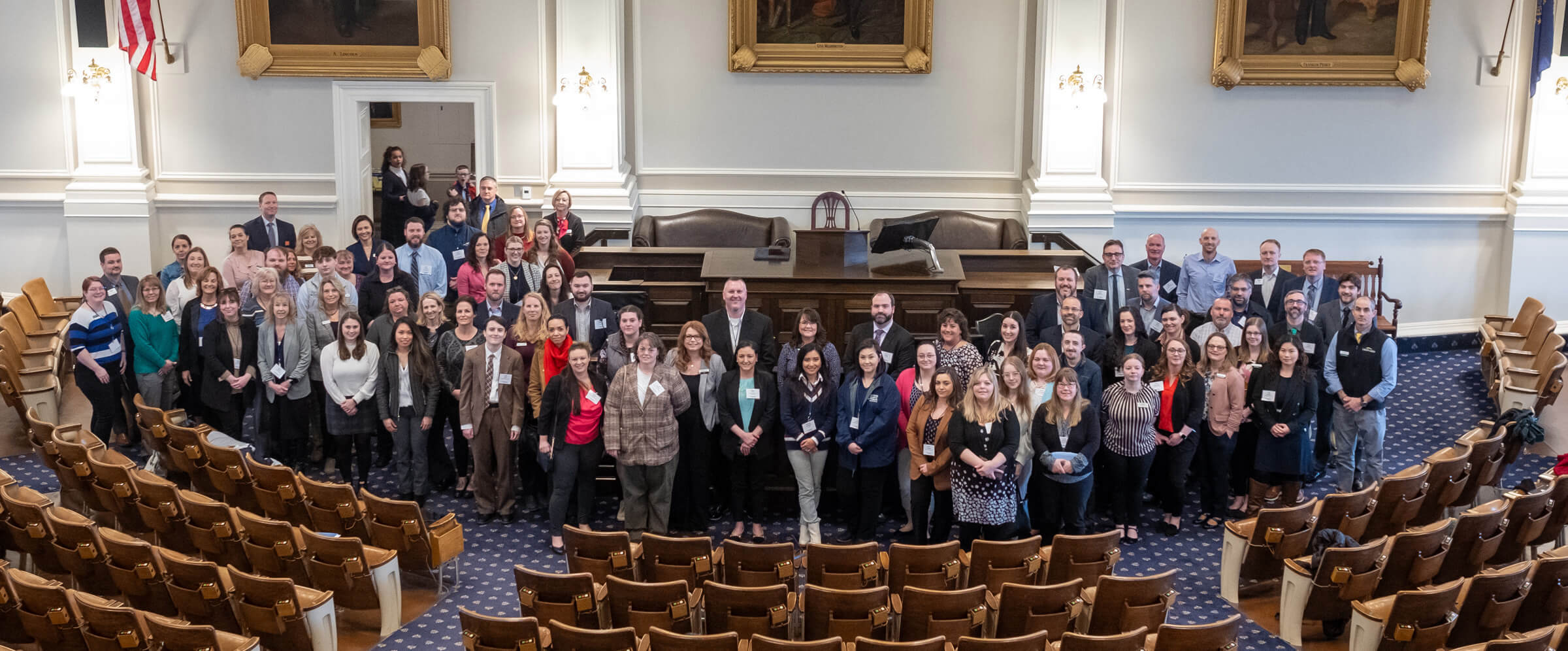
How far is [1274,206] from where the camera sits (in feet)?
42.9

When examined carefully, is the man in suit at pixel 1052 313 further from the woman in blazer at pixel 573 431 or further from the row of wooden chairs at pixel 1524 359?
the row of wooden chairs at pixel 1524 359

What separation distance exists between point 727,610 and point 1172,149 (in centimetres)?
807

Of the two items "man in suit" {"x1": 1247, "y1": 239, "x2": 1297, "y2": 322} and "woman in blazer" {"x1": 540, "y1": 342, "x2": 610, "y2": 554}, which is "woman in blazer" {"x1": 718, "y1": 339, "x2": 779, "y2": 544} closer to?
"woman in blazer" {"x1": 540, "y1": 342, "x2": 610, "y2": 554}

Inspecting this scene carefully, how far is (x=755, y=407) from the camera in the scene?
27.7 feet

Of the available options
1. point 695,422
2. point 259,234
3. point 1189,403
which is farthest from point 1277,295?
point 259,234

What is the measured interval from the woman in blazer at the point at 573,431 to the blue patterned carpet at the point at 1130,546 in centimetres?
29

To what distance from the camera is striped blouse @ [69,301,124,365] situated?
9672 mm

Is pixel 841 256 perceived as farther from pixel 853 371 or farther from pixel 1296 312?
pixel 1296 312

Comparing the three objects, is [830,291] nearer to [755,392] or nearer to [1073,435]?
[755,392]

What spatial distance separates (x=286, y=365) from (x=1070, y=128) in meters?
7.11

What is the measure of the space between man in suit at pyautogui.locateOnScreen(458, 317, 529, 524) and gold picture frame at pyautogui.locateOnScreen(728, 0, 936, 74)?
511 cm

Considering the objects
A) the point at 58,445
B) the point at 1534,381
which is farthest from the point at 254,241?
the point at 1534,381

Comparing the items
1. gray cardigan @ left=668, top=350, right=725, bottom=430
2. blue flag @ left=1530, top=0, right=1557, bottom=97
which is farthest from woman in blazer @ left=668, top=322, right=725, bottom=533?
blue flag @ left=1530, top=0, right=1557, bottom=97

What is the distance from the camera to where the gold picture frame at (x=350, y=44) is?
42.0 feet
